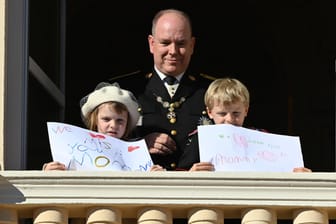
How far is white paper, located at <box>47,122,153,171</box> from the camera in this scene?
689 cm

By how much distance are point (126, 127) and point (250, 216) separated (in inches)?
28.7

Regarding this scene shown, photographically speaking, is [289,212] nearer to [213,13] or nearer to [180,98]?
[180,98]

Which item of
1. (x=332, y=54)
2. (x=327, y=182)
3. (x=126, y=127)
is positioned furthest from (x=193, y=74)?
(x=332, y=54)

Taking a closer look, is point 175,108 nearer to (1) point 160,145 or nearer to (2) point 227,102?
(1) point 160,145

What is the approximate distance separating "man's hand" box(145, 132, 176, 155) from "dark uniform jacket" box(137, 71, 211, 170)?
2.0 inches

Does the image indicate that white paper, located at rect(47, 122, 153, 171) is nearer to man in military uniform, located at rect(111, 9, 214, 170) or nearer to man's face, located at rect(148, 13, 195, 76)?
man in military uniform, located at rect(111, 9, 214, 170)

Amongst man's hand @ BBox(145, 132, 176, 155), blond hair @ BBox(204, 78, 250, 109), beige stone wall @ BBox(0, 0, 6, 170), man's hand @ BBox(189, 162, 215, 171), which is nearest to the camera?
man's hand @ BBox(189, 162, 215, 171)

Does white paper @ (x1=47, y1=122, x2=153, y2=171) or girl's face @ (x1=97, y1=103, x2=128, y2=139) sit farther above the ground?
girl's face @ (x1=97, y1=103, x2=128, y2=139)

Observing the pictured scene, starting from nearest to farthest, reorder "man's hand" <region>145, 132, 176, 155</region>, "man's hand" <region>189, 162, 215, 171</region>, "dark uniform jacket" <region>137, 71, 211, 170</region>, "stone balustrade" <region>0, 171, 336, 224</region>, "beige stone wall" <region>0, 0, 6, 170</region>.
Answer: "stone balustrade" <region>0, 171, 336, 224</region> < "man's hand" <region>189, 162, 215, 171</region> < "beige stone wall" <region>0, 0, 6, 170</region> < "man's hand" <region>145, 132, 176, 155</region> < "dark uniform jacket" <region>137, 71, 211, 170</region>

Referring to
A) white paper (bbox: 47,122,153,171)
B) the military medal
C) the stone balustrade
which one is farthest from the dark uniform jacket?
the stone balustrade

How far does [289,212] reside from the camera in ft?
22.3

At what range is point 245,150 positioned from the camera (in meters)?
6.90

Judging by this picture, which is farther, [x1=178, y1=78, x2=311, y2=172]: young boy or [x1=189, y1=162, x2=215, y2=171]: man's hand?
[x1=178, y1=78, x2=311, y2=172]: young boy

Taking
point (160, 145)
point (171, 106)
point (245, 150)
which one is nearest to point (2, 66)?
point (160, 145)
